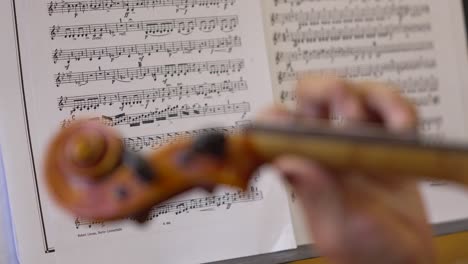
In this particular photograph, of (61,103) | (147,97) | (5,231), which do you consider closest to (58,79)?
(61,103)

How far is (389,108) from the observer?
2.35ft

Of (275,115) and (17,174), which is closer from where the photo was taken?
(275,115)

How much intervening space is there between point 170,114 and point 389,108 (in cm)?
56

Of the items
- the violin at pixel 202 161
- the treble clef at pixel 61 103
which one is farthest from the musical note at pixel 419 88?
the violin at pixel 202 161

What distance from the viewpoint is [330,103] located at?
73 cm

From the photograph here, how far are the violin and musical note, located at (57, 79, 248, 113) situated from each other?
482 millimetres

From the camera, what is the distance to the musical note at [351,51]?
1298mm

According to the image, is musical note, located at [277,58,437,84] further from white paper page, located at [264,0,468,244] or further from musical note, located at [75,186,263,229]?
musical note, located at [75,186,263,229]

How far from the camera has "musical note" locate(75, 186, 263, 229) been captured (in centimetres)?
119

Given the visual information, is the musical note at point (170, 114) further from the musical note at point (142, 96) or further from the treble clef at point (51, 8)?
the treble clef at point (51, 8)

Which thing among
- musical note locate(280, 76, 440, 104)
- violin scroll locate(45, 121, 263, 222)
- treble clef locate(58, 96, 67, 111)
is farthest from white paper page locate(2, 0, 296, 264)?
violin scroll locate(45, 121, 263, 222)

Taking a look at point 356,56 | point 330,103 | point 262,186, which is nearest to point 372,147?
point 330,103

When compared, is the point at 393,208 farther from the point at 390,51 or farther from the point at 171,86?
the point at 390,51

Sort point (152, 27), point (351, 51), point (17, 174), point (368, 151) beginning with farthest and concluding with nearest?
point (351, 51) → point (152, 27) → point (17, 174) → point (368, 151)
